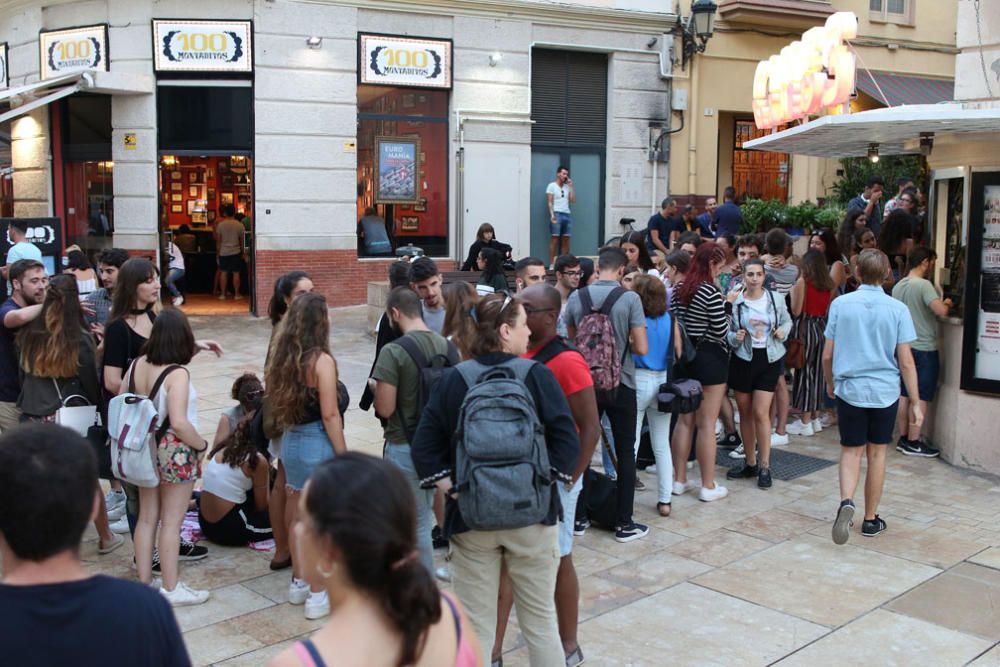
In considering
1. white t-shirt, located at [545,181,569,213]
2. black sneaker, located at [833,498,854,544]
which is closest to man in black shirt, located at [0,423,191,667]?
black sneaker, located at [833,498,854,544]

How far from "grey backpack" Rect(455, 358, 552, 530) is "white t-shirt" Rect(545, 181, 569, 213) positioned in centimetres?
1448

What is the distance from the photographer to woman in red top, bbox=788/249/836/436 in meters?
9.09

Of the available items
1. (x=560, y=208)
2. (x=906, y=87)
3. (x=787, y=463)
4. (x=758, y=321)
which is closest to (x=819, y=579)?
(x=758, y=321)

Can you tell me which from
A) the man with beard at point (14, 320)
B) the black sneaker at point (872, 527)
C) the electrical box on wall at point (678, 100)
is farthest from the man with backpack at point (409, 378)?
the electrical box on wall at point (678, 100)

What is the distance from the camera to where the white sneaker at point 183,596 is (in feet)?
18.0

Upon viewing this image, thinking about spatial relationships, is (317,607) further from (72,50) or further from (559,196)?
(72,50)

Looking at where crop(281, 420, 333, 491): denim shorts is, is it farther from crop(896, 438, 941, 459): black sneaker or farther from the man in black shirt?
crop(896, 438, 941, 459): black sneaker

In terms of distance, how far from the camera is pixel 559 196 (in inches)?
712

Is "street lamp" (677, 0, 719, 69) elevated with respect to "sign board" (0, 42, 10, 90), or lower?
elevated

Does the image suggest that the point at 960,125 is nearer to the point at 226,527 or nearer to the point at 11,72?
the point at 226,527

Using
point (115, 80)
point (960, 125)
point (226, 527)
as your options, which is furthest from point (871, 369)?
point (115, 80)

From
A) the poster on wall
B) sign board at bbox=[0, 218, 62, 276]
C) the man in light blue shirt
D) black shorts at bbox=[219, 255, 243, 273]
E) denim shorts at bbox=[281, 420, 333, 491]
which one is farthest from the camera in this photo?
black shorts at bbox=[219, 255, 243, 273]

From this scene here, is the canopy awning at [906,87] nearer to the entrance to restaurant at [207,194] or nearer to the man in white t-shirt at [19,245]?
the entrance to restaurant at [207,194]

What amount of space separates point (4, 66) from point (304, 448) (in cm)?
1636
